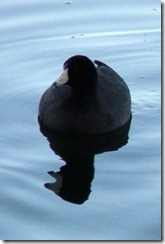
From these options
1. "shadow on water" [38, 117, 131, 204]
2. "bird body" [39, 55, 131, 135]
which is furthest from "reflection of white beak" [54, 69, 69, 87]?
"shadow on water" [38, 117, 131, 204]

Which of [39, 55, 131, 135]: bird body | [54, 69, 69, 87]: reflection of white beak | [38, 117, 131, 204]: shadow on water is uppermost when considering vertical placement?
[54, 69, 69, 87]: reflection of white beak

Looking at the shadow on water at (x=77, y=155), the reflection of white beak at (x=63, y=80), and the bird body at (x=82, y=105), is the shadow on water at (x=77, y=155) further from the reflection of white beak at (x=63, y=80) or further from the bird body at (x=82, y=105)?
the reflection of white beak at (x=63, y=80)

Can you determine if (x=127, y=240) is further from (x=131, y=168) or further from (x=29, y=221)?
(x=131, y=168)

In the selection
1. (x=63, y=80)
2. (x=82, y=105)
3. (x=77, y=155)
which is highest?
(x=63, y=80)

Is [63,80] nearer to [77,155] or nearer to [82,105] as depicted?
[82,105]

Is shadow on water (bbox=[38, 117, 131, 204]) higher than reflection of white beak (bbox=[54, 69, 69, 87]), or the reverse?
reflection of white beak (bbox=[54, 69, 69, 87])

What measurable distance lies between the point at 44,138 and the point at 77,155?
1.75 ft

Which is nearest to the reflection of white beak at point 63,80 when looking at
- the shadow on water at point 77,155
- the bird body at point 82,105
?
the bird body at point 82,105

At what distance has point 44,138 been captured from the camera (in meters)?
8.85

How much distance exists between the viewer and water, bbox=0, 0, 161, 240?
693cm

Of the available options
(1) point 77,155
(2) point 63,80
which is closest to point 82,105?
(2) point 63,80

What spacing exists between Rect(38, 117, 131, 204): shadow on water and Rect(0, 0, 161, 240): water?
3.4 inches

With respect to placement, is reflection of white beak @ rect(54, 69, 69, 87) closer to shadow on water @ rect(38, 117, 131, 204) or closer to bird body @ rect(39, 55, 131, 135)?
bird body @ rect(39, 55, 131, 135)

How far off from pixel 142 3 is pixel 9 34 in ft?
6.74
